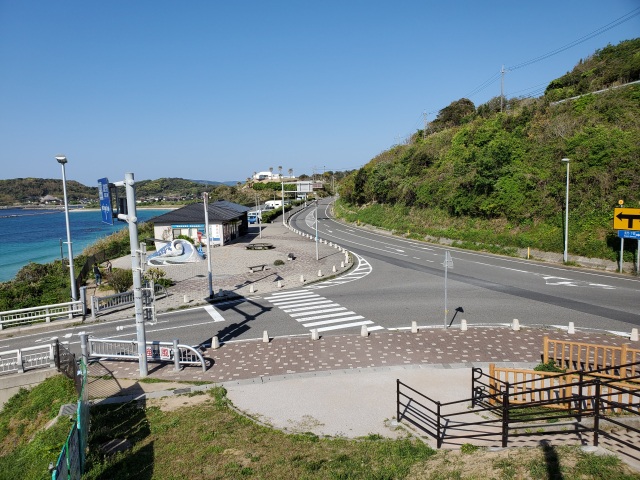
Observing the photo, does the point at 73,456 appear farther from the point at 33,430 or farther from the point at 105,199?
the point at 105,199

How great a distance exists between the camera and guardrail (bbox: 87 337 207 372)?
13.5 metres

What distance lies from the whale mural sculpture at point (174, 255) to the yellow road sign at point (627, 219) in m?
29.6

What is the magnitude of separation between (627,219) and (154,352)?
26.6 metres

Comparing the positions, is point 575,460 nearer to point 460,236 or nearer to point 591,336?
point 591,336

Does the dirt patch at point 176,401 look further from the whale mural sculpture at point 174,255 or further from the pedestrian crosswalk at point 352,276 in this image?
the whale mural sculpture at point 174,255

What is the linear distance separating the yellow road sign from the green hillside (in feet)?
8.21

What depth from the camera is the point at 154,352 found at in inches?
556

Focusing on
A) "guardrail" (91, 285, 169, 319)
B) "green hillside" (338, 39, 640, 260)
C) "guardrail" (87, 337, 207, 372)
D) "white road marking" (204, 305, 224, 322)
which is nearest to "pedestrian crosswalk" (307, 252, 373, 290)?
"white road marking" (204, 305, 224, 322)

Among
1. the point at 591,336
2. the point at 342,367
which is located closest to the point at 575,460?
the point at 342,367

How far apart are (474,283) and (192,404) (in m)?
18.9

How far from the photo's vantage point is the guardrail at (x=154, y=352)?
13.5m

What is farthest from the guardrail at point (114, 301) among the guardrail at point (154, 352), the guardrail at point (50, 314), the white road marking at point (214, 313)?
the guardrail at point (154, 352)

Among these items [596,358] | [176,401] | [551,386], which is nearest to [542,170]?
[596,358]

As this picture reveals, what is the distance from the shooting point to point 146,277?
85.7 feet
